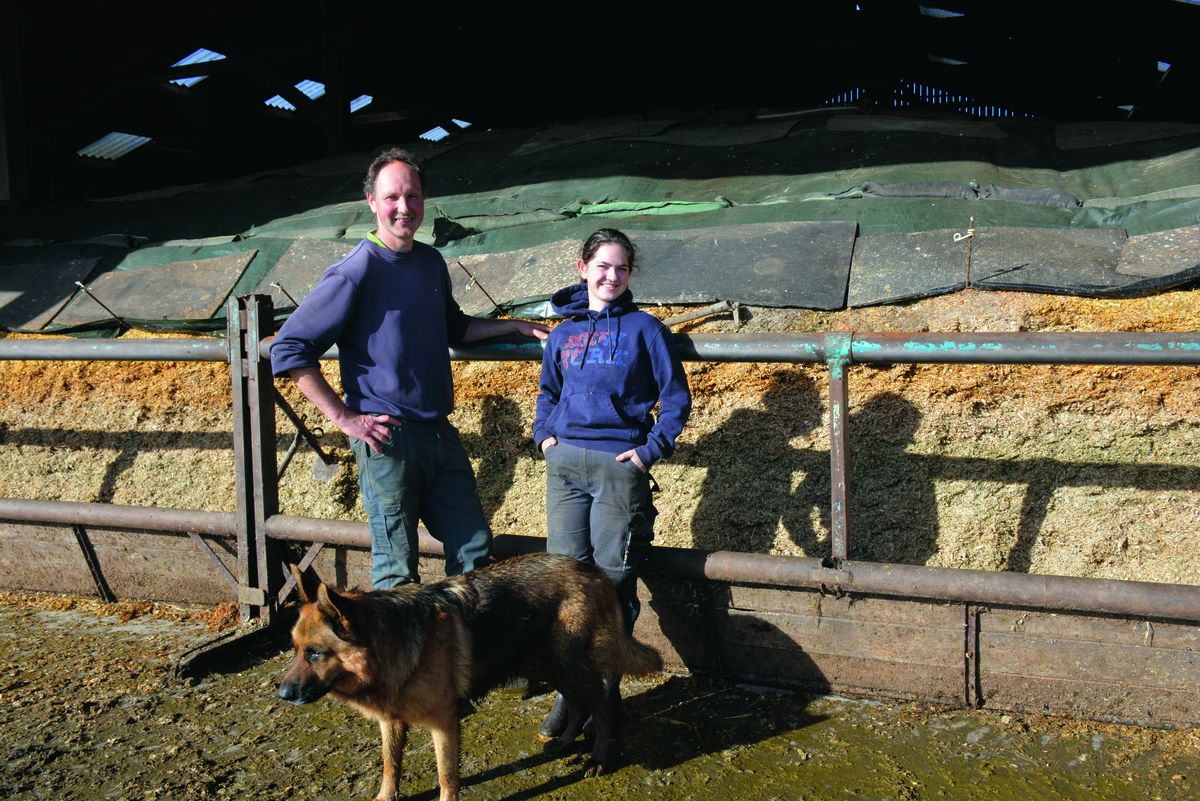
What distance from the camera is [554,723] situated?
2865 millimetres

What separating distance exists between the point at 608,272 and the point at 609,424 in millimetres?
501

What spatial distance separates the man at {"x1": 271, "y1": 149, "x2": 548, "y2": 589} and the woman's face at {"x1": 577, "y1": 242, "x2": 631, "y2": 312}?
561mm

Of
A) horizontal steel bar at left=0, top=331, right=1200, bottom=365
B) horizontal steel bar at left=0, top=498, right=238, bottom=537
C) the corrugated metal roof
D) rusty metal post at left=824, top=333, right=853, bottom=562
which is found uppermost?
the corrugated metal roof

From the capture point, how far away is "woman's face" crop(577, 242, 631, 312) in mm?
2838

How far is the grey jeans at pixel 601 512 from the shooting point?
9.18 feet

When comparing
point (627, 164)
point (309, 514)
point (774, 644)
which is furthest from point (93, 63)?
point (774, 644)

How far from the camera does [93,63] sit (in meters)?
7.65

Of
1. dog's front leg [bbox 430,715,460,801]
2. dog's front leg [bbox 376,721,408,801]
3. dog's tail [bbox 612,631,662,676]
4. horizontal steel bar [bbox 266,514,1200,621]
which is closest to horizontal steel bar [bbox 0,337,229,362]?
horizontal steel bar [bbox 266,514,1200,621]

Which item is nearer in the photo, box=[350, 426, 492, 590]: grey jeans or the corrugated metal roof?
box=[350, 426, 492, 590]: grey jeans

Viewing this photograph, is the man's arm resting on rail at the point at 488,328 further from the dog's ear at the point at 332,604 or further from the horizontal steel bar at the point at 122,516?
the horizontal steel bar at the point at 122,516

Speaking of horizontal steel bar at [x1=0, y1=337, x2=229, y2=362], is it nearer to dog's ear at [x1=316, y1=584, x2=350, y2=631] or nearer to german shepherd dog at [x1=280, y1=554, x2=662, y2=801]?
german shepherd dog at [x1=280, y1=554, x2=662, y2=801]

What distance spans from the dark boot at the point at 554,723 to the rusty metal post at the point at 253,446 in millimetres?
1518

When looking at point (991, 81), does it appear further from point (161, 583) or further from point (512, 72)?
point (161, 583)

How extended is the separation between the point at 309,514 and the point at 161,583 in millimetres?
788
